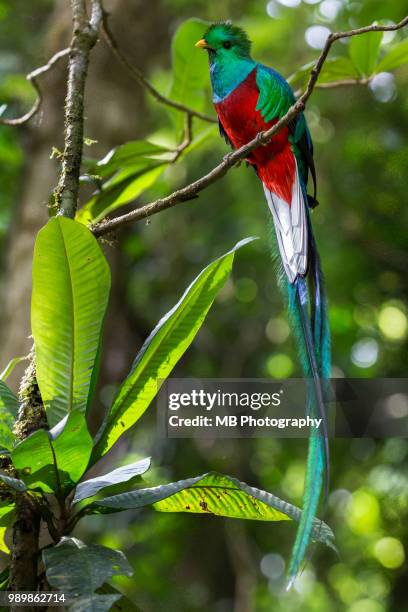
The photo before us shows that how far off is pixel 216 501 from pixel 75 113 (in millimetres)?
582

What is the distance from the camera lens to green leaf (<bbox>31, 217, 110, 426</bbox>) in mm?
868

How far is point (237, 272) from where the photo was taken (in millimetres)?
3381

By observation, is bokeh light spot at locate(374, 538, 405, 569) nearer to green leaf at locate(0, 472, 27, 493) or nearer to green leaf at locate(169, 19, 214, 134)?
green leaf at locate(169, 19, 214, 134)

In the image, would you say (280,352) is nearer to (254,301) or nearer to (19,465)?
(254,301)

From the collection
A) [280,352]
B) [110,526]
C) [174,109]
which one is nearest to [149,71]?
[280,352]

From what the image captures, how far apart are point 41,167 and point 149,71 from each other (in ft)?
2.88

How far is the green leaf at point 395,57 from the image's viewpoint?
1531 mm

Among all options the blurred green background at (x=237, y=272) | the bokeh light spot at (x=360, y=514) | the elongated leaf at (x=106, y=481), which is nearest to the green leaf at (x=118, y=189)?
the blurred green background at (x=237, y=272)

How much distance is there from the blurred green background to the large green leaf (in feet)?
0.06

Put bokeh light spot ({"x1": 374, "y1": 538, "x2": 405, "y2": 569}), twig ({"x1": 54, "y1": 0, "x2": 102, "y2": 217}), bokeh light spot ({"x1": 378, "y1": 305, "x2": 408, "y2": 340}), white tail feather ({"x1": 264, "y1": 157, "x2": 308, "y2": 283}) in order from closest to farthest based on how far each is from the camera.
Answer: twig ({"x1": 54, "y1": 0, "x2": 102, "y2": 217}) → white tail feather ({"x1": 264, "y1": 157, "x2": 308, "y2": 283}) → bokeh light spot ({"x1": 378, "y1": 305, "x2": 408, "y2": 340}) → bokeh light spot ({"x1": 374, "y1": 538, "x2": 405, "y2": 569})

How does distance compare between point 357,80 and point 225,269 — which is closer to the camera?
point 225,269

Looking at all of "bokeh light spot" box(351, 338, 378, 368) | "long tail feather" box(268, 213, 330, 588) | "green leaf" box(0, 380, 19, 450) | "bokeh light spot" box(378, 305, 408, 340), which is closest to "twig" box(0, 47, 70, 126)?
"long tail feather" box(268, 213, 330, 588)

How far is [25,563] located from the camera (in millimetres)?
810

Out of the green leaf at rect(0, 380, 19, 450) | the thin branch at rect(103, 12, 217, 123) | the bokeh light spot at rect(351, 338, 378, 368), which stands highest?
the thin branch at rect(103, 12, 217, 123)
